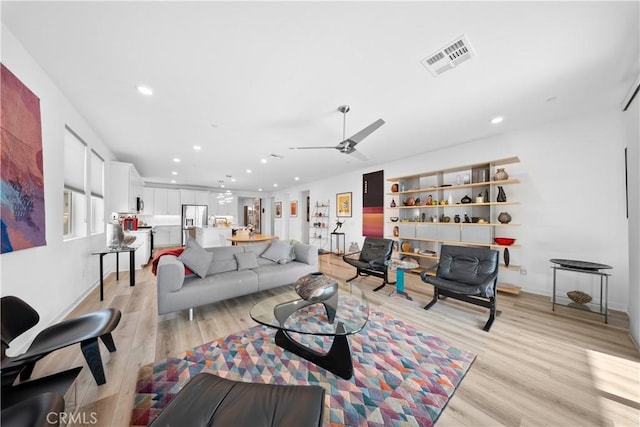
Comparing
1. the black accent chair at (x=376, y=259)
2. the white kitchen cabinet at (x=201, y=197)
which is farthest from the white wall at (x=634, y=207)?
the white kitchen cabinet at (x=201, y=197)

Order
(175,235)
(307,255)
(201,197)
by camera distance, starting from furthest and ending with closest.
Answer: (201,197)
(175,235)
(307,255)

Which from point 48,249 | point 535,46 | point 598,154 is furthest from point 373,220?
point 48,249

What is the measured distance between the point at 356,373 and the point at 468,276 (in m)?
2.18

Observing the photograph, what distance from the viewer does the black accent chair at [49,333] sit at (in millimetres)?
1275

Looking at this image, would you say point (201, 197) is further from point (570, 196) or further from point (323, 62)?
point (570, 196)

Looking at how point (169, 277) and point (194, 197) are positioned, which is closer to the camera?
point (169, 277)

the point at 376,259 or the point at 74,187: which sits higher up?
the point at 74,187

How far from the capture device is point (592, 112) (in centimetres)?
302

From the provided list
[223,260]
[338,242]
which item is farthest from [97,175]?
[338,242]

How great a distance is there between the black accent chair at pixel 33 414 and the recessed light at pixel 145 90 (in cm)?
274

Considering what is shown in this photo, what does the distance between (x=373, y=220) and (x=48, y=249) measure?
588cm

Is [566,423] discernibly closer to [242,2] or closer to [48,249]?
[242,2]

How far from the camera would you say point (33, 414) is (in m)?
0.84

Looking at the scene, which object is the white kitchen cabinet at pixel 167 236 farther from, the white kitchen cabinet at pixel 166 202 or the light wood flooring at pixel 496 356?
the light wood flooring at pixel 496 356
